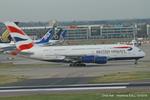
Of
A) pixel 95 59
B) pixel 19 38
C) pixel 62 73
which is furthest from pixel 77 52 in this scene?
pixel 62 73

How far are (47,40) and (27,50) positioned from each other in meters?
32.8

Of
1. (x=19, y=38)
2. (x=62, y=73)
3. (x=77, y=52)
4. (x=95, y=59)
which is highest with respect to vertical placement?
(x=19, y=38)

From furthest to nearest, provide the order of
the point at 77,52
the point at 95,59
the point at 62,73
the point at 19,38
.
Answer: the point at 19,38, the point at 77,52, the point at 95,59, the point at 62,73

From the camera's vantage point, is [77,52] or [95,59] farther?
[77,52]

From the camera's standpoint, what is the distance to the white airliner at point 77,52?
64.8 m

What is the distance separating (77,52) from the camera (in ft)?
216

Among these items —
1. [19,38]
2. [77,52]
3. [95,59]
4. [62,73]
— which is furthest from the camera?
[19,38]

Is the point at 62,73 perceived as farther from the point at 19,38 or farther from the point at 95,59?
the point at 19,38

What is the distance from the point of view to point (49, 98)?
2608 centimetres

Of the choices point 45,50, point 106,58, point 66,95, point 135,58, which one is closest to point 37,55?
point 45,50

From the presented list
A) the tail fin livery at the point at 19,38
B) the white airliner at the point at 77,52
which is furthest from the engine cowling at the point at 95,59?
the tail fin livery at the point at 19,38

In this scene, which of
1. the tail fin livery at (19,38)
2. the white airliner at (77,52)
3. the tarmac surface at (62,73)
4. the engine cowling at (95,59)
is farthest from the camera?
the tail fin livery at (19,38)

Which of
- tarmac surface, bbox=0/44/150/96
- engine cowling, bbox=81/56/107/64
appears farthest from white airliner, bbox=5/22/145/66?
tarmac surface, bbox=0/44/150/96

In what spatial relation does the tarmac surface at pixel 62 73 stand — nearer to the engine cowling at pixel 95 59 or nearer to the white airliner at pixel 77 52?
the white airliner at pixel 77 52
